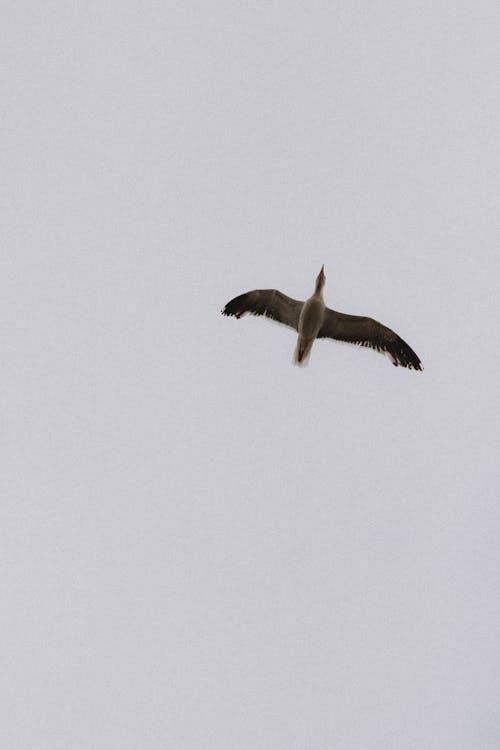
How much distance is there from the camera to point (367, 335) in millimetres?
21656

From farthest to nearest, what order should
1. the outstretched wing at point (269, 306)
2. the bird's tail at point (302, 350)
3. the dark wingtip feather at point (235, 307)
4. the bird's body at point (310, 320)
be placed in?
the outstretched wing at point (269, 306)
the dark wingtip feather at point (235, 307)
the bird's tail at point (302, 350)
the bird's body at point (310, 320)

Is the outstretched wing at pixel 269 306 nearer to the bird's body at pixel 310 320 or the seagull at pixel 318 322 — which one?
the seagull at pixel 318 322

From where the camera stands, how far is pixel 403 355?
Answer: 2128 centimetres

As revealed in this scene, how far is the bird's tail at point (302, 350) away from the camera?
21016 millimetres

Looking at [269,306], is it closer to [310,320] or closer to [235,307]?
[235,307]

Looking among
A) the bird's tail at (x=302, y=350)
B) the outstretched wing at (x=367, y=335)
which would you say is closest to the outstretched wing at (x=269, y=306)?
the bird's tail at (x=302, y=350)

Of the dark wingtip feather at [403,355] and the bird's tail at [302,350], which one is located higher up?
the dark wingtip feather at [403,355]

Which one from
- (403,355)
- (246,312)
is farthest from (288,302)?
(403,355)

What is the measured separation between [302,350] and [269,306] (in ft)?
5.36

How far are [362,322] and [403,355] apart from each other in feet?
4.76

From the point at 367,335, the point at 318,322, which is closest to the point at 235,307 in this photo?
the point at 318,322

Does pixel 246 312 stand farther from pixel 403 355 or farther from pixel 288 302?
pixel 403 355

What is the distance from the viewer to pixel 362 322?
2147 centimetres

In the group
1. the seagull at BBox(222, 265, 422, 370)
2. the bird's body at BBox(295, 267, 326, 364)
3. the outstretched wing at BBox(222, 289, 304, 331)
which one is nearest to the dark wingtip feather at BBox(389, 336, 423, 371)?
the seagull at BBox(222, 265, 422, 370)
